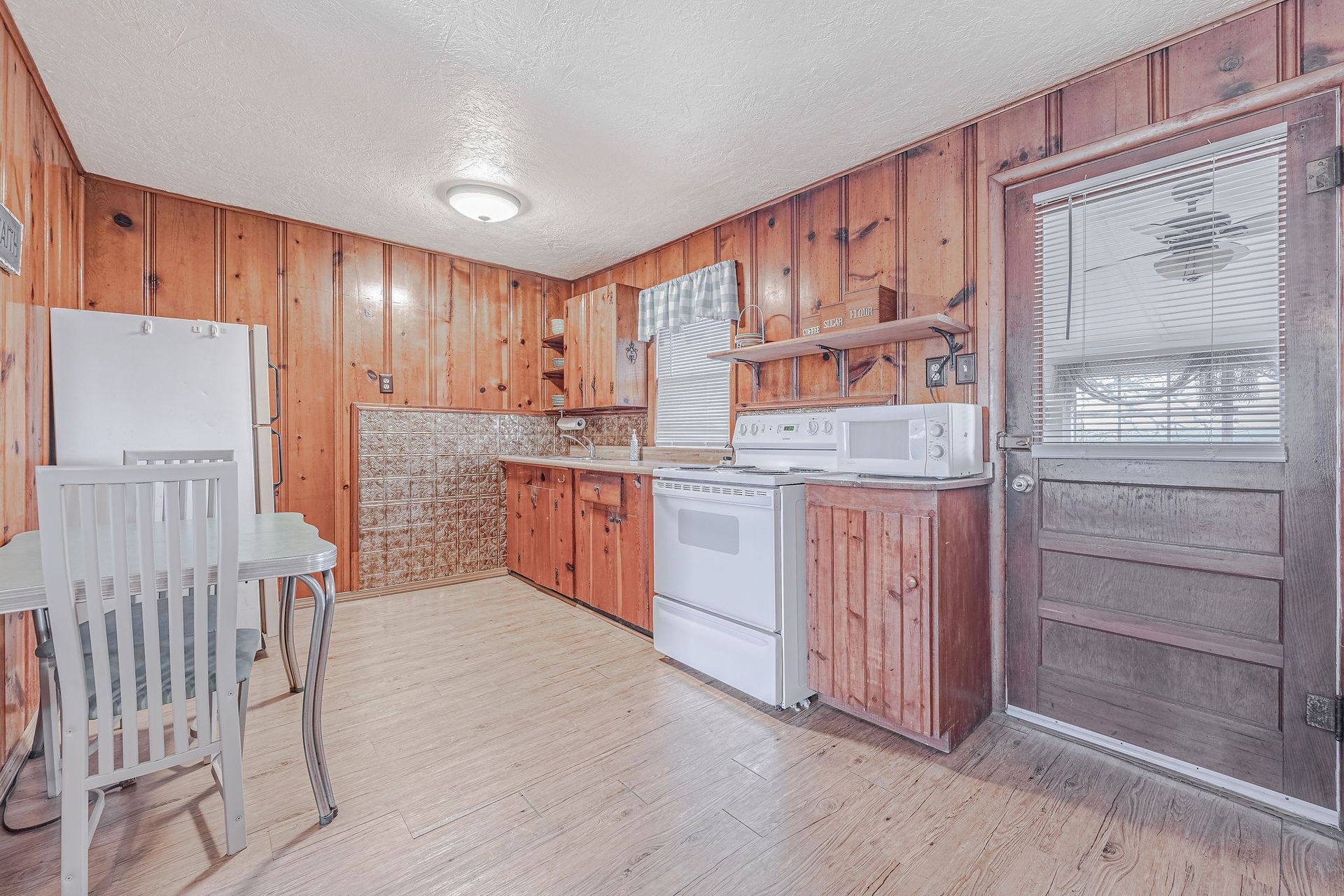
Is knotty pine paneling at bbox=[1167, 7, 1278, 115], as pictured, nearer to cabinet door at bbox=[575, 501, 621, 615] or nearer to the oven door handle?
the oven door handle

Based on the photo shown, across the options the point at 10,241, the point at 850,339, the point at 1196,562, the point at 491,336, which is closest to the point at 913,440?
the point at 850,339

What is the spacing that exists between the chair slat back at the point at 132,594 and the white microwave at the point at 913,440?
2.08m

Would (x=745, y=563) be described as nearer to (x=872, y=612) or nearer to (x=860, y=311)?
(x=872, y=612)

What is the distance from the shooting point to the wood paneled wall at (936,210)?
72.7 inches

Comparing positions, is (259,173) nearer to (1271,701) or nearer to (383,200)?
(383,200)

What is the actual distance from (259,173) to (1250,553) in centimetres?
462

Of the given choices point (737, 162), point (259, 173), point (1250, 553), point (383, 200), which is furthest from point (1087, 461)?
point (259, 173)

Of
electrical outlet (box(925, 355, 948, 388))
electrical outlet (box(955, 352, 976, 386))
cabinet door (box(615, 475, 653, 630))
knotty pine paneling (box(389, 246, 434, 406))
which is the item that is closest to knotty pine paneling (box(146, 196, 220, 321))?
knotty pine paneling (box(389, 246, 434, 406))

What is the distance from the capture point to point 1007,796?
1.80 m

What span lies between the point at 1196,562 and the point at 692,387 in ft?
8.86

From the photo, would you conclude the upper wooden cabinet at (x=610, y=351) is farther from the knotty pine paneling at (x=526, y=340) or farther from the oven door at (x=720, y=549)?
the oven door at (x=720, y=549)

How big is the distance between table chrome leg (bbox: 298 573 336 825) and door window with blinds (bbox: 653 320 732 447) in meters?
2.46

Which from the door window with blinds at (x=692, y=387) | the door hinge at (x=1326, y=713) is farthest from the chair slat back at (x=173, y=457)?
the door hinge at (x=1326, y=713)

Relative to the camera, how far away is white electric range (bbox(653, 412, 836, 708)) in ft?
7.67
